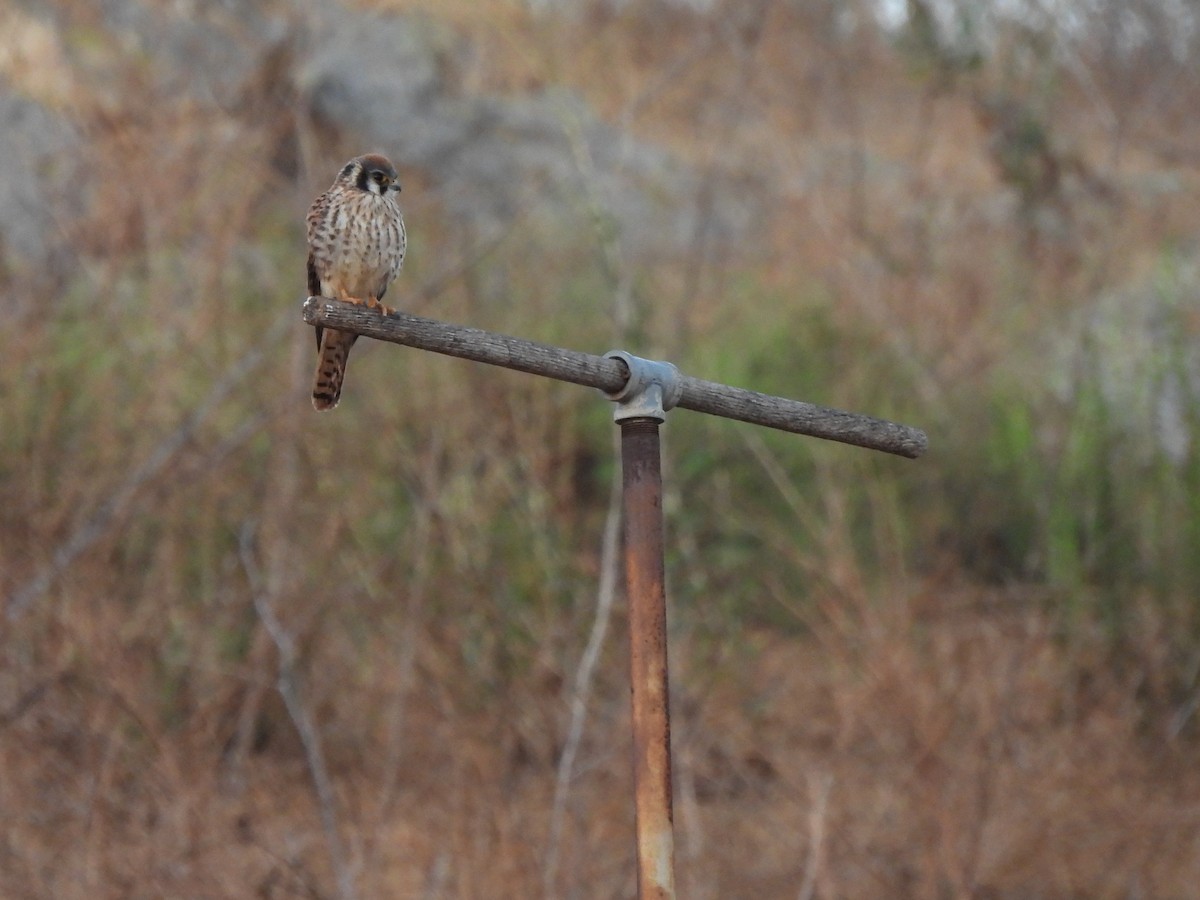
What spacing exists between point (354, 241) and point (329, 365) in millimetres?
314

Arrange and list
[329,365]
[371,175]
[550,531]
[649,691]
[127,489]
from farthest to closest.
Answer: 1. [550,531]
2. [127,489]
3. [371,175]
4. [329,365]
5. [649,691]

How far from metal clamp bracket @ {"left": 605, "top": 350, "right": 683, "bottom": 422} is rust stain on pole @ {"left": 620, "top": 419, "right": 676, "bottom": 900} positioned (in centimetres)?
10

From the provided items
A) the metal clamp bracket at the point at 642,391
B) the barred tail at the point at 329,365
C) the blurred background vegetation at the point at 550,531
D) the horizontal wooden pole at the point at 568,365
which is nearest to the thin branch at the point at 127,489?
the blurred background vegetation at the point at 550,531

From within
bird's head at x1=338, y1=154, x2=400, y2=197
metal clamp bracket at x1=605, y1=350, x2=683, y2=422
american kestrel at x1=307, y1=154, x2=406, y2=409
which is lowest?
metal clamp bracket at x1=605, y1=350, x2=683, y2=422

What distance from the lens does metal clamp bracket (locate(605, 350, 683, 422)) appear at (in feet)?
7.29

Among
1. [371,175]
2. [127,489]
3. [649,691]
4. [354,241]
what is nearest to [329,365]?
[354,241]

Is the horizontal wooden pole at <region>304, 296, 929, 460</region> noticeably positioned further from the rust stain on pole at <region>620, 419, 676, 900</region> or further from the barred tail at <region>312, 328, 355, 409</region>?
the barred tail at <region>312, 328, 355, 409</region>

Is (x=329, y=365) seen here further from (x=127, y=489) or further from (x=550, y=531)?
(x=550, y=531)

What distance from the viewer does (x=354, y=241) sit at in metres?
3.82

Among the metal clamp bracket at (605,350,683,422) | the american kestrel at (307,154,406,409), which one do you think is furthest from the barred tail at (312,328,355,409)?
the metal clamp bracket at (605,350,683,422)

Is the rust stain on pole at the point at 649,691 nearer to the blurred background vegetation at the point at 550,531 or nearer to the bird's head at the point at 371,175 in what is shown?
the bird's head at the point at 371,175

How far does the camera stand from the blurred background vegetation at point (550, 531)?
5.62m

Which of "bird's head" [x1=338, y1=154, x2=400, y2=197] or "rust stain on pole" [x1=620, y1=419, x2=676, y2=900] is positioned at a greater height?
"bird's head" [x1=338, y1=154, x2=400, y2=197]

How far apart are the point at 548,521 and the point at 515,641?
920 millimetres
